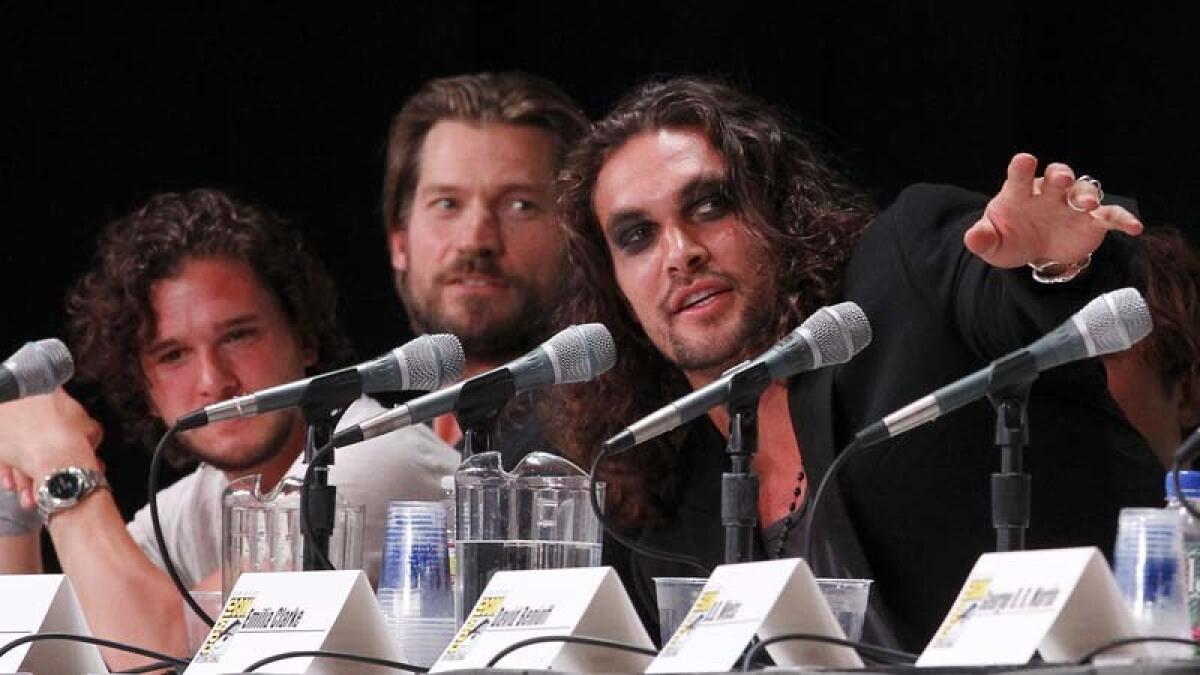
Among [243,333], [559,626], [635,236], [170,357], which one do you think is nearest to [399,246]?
[243,333]

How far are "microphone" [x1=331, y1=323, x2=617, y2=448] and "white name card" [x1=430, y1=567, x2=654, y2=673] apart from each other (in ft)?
0.91

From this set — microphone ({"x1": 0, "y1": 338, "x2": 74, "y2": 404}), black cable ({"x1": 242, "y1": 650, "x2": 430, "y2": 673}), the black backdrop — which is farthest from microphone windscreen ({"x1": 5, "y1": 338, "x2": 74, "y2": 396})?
the black backdrop

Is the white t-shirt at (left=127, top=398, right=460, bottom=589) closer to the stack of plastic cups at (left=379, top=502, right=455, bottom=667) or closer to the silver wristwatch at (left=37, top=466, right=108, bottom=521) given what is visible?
the silver wristwatch at (left=37, top=466, right=108, bottom=521)

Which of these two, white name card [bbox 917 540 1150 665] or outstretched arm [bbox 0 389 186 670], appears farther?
outstretched arm [bbox 0 389 186 670]

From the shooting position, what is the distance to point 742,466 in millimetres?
2170

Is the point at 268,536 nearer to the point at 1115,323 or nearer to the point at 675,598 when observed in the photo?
the point at 675,598

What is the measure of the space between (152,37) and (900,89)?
1.72 metres

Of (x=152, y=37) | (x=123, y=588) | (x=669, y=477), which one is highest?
(x=152, y=37)

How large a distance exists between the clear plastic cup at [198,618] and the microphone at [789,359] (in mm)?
952

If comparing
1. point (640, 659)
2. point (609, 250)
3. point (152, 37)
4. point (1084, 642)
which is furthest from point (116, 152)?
point (1084, 642)

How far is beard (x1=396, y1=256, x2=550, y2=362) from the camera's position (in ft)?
12.8

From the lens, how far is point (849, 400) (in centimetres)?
280

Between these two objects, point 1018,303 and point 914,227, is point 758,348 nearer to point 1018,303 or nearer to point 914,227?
point 914,227

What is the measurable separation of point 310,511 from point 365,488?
113 centimetres
